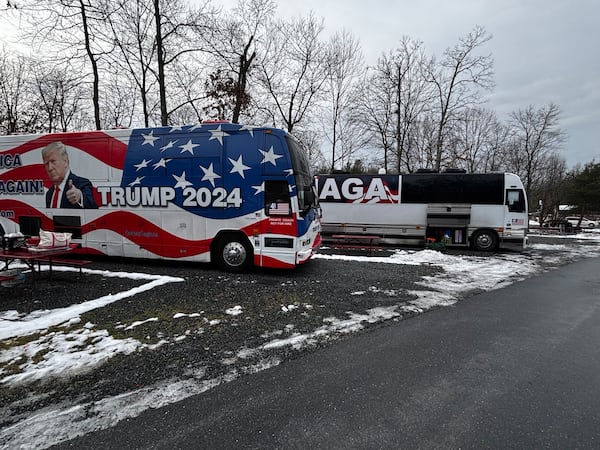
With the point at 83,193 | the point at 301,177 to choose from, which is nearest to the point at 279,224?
the point at 301,177

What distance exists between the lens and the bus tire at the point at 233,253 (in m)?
7.57

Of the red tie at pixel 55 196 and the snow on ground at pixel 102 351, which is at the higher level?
the red tie at pixel 55 196

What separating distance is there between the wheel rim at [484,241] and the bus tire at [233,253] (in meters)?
10.1

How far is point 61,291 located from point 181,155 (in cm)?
385

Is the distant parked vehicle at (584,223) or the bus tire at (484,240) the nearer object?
the bus tire at (484,240)

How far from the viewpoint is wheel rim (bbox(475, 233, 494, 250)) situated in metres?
12.6

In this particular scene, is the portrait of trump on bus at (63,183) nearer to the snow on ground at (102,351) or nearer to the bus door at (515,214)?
the snow on ground at (102,351)

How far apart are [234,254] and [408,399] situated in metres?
5.51

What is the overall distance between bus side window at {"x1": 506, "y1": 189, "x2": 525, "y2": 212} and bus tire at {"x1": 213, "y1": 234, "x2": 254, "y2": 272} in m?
10.9

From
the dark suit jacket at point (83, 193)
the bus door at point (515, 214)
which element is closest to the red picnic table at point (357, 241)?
the bus door at point (515, 214)

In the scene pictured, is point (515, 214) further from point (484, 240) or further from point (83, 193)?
point (83, 193)

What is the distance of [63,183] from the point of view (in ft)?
27.5

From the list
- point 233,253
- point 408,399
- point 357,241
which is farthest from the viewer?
point 357,241

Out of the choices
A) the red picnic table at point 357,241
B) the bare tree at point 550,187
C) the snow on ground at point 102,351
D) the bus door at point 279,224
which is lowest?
the snow on ground at point 102,351
